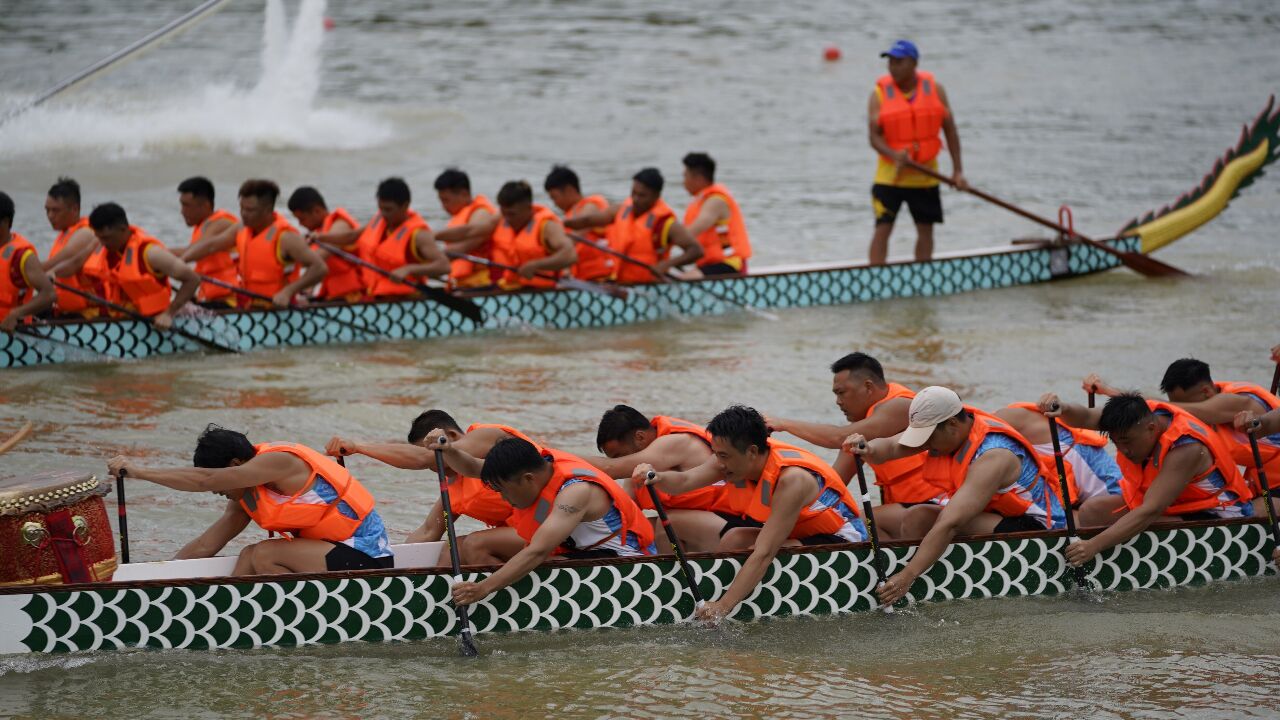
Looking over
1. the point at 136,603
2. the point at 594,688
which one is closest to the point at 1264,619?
the point at 594,688

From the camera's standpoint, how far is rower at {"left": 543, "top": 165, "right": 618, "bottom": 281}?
40.6 ft

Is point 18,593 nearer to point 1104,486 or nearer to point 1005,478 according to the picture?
point 1005,478

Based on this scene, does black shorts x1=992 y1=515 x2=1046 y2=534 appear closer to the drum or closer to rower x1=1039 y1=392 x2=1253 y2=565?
rower x1=1039 y1=392 x2=1253 y2=565

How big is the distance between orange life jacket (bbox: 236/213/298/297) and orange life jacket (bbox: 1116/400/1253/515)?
6289 millimetres

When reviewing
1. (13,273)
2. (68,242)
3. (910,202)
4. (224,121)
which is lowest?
(13,273)

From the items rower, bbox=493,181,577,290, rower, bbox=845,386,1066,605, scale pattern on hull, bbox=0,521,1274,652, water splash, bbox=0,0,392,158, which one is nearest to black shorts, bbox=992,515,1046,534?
rower, bbox=845,386,1066,605

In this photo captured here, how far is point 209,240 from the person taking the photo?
1101 centimetres

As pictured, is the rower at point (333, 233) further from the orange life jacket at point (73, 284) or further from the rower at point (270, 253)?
the orange life jacket at point (73, 284)

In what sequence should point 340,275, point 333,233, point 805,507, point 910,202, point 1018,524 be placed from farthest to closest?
point 910,202
point 340,275
point 333,233
point 1018,524
point 805,507

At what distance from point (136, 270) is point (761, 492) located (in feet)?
18.8

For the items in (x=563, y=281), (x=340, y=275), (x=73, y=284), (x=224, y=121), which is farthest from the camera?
(x=224, y=121)

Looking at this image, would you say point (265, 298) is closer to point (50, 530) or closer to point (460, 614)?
point (50, 530)

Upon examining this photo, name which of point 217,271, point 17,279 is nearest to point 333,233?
point 217,271

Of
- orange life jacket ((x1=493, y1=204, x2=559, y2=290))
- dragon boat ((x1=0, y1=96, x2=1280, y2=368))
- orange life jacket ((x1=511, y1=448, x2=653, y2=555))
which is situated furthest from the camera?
orange life jacket ((x1=493, y1=204, x2=559, y2=290))
